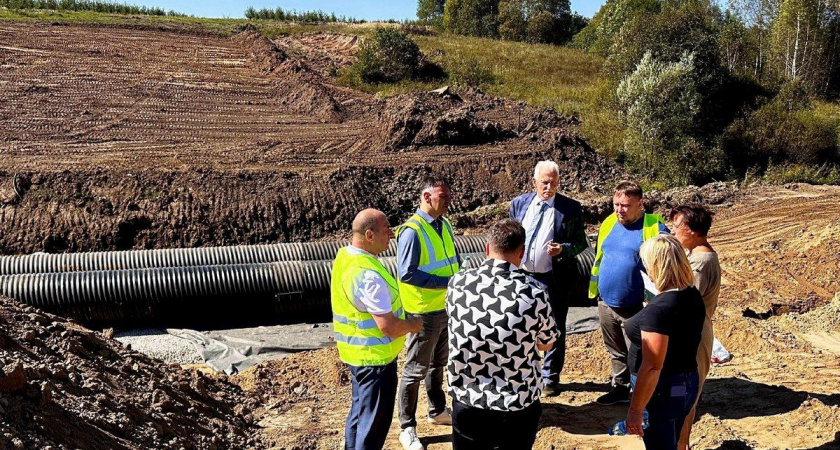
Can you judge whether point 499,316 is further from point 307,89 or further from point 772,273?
point 307,89

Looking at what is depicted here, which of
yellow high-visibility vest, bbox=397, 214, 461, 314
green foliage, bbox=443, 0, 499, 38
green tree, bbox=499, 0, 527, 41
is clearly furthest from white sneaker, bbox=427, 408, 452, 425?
green foliage, bbox=443, 0, 499, 38

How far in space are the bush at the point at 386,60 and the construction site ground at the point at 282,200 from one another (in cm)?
138

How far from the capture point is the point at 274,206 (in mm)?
13477

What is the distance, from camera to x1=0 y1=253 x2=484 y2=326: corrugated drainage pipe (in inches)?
334

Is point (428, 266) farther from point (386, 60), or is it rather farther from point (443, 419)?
point (386, 60)

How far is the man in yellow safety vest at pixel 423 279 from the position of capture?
490 centimetres

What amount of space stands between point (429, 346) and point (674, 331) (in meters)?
1.77

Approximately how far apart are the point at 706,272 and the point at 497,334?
Answer: 1747 millimetres

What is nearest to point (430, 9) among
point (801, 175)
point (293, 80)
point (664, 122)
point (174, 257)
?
point (293, 80)

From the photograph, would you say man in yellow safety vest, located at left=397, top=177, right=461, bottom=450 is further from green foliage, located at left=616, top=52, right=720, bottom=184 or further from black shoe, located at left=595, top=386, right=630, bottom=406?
green foliage, located at left=616, top=52, right=720, bottom=184

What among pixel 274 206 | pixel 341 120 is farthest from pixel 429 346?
pixel 341 120

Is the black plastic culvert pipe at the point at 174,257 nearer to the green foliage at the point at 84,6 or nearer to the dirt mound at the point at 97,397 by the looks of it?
the dirt mound at the point at 97,397

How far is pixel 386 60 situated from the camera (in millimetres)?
23094

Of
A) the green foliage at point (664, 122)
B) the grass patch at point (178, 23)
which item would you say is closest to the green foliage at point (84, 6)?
the grass patch at point (178, 23)
